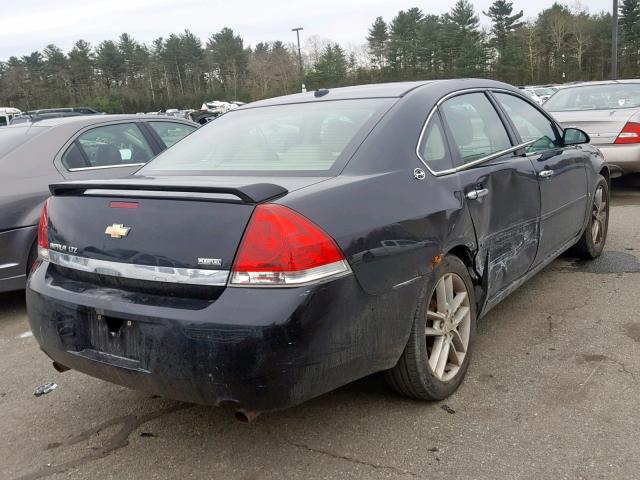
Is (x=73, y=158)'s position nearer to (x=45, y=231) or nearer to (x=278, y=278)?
(x=45, y=231)

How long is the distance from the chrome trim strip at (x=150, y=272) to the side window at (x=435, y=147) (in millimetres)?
1228

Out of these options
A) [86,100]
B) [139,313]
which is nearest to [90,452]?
[139,313]

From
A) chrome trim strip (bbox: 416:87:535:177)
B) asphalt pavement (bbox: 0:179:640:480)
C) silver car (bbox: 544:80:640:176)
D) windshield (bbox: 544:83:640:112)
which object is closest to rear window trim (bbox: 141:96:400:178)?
chrome trim strip (bbox: 416:87:535:177)

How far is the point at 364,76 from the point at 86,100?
106ft

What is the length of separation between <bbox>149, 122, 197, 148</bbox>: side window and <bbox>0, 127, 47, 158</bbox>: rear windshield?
1.15 meters

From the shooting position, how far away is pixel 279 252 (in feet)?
7.25

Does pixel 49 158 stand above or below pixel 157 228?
above

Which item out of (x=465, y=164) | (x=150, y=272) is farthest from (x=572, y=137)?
(x=150, y=272)

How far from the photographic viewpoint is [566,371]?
325 centimetres

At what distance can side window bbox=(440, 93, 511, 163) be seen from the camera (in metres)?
3.31

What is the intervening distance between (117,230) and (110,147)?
3.37 m

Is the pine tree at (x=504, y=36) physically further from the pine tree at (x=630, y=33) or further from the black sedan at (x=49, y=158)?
the black sedan at (x=49, y=158)

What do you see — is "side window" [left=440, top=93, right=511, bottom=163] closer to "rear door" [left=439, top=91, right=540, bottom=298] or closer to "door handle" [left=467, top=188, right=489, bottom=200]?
"rear door" [left=439, top=91, right=540, bottom=298]

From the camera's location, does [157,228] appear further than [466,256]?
No
